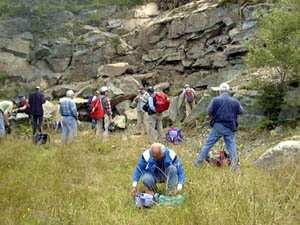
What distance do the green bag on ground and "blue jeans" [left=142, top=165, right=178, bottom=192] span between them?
0.38 meters

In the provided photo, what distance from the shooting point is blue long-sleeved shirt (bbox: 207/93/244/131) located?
424 inches

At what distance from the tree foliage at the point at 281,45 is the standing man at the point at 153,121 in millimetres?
3470

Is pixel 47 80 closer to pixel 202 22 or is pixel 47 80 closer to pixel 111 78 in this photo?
pixel 111 78

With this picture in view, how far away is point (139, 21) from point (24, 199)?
79.3 feet

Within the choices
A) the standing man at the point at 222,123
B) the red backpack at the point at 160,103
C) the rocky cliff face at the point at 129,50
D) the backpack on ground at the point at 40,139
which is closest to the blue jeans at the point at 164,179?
the standing man at the point at 222,123

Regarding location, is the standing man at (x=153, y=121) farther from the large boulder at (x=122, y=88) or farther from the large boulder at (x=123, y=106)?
the large boulder at (x=122, y=88)

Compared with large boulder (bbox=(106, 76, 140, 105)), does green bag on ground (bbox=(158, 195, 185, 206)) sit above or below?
above

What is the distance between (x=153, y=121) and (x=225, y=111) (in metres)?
5.30

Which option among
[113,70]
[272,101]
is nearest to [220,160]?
[272,101]

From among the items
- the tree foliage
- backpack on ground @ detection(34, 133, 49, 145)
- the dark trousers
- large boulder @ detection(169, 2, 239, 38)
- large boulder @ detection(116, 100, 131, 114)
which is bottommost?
large boulder @ detection(116, 100, 131, 114)

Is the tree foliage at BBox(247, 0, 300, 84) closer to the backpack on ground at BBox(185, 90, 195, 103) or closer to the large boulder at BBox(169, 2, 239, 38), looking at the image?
the backpack on ground at BBox(185, 90, 195, 103)

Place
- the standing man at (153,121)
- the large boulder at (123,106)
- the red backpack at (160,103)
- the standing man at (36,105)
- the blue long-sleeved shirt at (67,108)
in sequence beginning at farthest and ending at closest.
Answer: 1. the large boulder at (123,106)
2. the standing man at (36,105)
3. the standing man at (153,121)
4. the red backpack at (160,103)
5. the blue long-sleeved shirt at (67,108)

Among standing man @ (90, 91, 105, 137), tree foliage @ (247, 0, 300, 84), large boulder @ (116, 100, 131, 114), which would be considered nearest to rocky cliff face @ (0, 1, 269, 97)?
large boulder @ (116, 100, 131, 114)

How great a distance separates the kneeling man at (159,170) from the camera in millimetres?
8273
